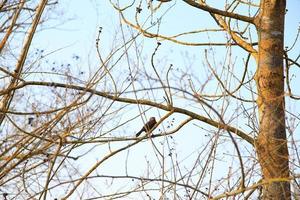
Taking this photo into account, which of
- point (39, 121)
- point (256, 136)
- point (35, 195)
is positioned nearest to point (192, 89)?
point (256, 136)

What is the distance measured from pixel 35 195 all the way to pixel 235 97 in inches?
56.6

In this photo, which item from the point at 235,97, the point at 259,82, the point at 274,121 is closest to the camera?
the point at 235,97

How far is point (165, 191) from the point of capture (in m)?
2.64

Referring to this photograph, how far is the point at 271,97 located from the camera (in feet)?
12.1

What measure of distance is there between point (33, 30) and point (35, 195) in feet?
2.89

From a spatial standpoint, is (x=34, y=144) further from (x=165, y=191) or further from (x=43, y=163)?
(x=165, y=191)

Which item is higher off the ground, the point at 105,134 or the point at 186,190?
the point at 105,134

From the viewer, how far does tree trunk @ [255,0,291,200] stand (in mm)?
3266

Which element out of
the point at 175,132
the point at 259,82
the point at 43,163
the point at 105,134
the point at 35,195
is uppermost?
the point at 259,82

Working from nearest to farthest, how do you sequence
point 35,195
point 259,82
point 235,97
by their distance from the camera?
point 35,195 → point 235,97 → point 259,82

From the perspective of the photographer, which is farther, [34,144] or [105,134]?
[105,134]

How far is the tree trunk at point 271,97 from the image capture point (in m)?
3.27

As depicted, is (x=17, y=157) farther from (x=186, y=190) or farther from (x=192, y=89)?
(x=192, y=89)

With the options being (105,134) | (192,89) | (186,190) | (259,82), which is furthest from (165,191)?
(259,82)
